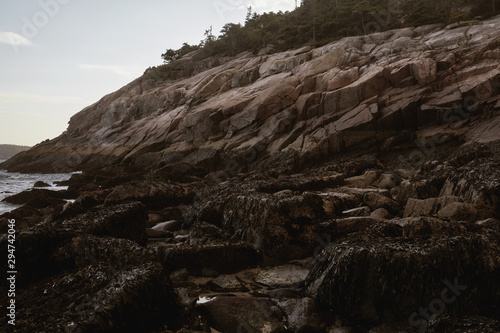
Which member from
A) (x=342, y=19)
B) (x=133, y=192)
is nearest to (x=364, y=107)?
(x=133, y=192)

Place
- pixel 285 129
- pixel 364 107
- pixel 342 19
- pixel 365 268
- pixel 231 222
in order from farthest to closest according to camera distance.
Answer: pixel 342 19
pixel 285 129
pixel 364 107
pixel 231 222
pixel 365 268

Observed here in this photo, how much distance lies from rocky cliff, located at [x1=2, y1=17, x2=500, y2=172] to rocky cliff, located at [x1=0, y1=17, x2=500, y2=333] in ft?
0.47

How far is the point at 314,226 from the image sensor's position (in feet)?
27.1

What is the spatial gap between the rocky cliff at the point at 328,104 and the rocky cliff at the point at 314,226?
0.14 metres

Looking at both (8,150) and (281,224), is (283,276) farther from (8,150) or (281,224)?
(8,150)

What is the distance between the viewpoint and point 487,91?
64.6ft

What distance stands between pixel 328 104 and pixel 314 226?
17790 millimetres

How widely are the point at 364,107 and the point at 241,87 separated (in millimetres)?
15799

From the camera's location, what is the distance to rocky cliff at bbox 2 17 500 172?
68.1 ft

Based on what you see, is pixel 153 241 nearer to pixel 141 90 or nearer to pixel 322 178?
pixel 322 178
